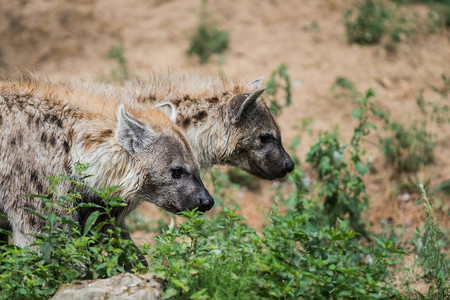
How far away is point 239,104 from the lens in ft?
16.8

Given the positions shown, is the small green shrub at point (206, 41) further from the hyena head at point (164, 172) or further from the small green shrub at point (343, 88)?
the hyena head at point (164, 172)

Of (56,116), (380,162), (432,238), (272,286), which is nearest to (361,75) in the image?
(380,162)

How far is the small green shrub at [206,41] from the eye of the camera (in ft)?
29.2

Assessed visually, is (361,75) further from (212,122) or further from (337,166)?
(212,122)

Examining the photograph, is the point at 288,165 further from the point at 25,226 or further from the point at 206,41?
the point at 206,41

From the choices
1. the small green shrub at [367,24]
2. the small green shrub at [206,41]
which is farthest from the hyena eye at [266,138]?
the small green shrub at [367,24]

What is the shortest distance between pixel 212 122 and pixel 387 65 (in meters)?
4.61

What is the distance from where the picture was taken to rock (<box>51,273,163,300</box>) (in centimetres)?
303

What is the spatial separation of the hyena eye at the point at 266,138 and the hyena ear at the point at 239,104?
30 cm

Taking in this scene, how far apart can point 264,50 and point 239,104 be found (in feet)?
13.7

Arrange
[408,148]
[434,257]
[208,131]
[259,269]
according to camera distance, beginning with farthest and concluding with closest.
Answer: [408,148] → [208,131] → [434,257] → [259,269]

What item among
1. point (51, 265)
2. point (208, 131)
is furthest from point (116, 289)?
point (208, 131)

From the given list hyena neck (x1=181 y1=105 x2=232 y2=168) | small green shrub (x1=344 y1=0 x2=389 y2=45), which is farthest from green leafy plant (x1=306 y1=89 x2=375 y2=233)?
small green shrub (x1=344 y1=0 x2=389 y2=45)

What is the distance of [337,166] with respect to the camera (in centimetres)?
568
